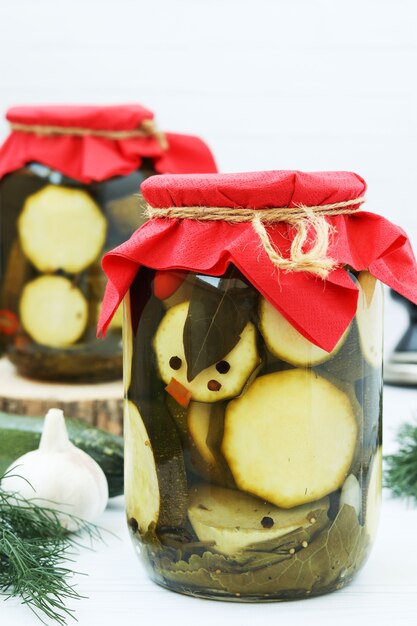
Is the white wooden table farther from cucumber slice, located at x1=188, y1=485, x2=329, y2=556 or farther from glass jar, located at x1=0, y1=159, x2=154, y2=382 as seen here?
glass jar, located at x1=0, y1=159, x2=154, y2=382

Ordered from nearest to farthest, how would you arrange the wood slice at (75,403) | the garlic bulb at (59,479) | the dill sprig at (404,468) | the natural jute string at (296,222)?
the natural jute string at (296,222)
the garlic bulb at (59,479)
the dill sprig at (404,468)
the wood slice at (75,403)

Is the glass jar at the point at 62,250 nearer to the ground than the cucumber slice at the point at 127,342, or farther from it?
nearer to the ground

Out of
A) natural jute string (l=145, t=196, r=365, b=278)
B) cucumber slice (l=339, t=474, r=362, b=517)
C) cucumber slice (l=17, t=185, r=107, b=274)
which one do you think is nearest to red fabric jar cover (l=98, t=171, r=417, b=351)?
natural jute string (l=145, t=196, r=365, b=278)

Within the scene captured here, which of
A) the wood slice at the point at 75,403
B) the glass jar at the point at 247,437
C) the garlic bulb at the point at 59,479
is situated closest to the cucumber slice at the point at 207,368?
the glass jar at the point at 247,437

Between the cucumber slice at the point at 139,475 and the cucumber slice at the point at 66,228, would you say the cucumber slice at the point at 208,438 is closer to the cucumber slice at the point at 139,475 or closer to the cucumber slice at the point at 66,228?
the cucumber slice at the point at 139,475

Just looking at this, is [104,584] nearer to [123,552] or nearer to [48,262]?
[123,552]

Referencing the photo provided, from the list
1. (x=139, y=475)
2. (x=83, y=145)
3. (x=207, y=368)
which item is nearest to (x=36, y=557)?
(x=139, y=475)
